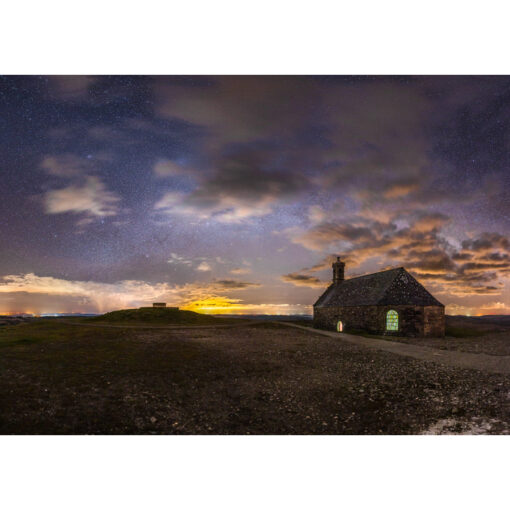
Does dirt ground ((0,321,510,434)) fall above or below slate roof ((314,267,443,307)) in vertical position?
below

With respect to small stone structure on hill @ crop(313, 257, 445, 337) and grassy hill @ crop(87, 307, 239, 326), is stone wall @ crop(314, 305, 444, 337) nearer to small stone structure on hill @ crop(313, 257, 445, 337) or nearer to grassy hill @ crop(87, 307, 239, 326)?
small stone structure on hill @ crop(313, 257, 445, 337)

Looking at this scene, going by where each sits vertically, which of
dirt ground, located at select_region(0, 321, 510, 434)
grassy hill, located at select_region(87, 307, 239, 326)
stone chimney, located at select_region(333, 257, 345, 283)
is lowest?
grassy hill, located at select_region(87, 307, 239, 326)

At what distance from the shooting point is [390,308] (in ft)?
86.5

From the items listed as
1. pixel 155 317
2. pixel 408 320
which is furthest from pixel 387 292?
pixel 155 317

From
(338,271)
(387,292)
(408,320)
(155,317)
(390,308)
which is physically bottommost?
(155,317)

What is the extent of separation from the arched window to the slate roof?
919 mm

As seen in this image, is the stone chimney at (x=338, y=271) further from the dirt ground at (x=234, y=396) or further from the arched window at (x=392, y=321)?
the dirt ground at (x=234, y=396)

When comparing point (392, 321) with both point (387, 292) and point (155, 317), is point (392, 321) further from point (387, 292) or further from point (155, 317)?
point (155, 317)

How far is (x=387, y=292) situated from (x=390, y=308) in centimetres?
171

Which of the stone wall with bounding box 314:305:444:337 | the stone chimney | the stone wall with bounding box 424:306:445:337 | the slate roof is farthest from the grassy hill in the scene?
the stone wall with bounding box 424:306:445:337

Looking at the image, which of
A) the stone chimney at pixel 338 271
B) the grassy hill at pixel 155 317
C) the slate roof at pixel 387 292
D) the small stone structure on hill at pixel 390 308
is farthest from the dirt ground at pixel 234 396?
the stone chimney at pixel 338 271

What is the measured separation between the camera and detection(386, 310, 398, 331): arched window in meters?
26.1

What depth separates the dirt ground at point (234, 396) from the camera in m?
7.04

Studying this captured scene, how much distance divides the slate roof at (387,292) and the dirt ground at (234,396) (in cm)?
1546
